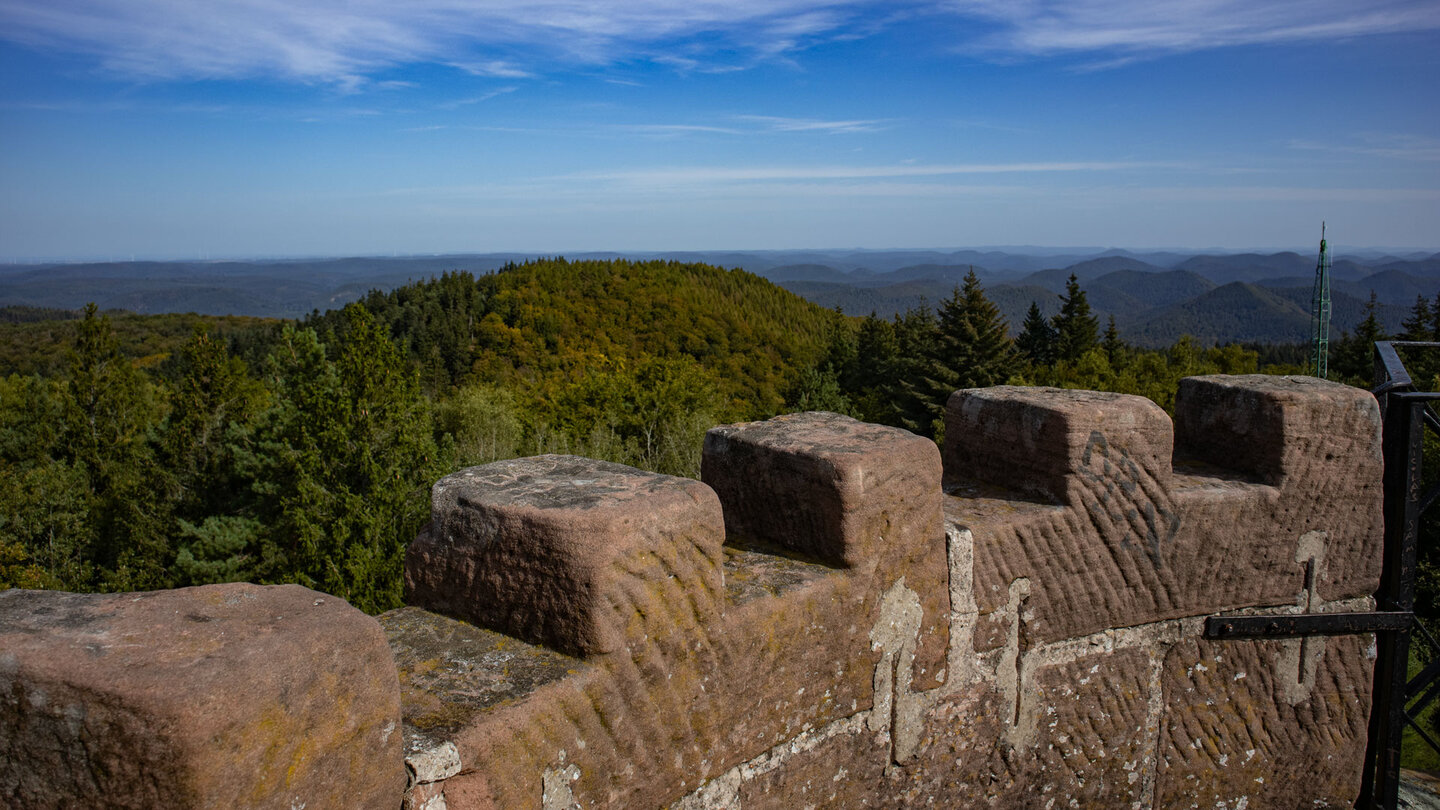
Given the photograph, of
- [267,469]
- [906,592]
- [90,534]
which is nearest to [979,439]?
[906,592]

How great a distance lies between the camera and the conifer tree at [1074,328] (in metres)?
55.0

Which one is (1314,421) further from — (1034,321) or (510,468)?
(1034,321)

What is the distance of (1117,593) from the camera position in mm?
3039

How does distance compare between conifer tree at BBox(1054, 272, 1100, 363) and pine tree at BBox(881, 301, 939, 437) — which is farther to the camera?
conifer tree at BBox(1054, 272, 1100, 363)

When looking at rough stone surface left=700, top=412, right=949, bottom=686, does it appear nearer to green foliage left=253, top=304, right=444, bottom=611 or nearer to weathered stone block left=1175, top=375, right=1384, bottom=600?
weathered stone block left=1175, top=375, right=1384, bottom=600

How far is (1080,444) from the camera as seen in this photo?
2957mm

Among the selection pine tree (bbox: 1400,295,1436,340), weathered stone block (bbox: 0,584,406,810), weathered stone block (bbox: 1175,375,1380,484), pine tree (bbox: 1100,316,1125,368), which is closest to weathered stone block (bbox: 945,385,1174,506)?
weathered stone block (bbox: 1175,375,1380,484)

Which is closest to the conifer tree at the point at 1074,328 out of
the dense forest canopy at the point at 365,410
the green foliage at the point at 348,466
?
the dense forest canopy at the point at 365,410

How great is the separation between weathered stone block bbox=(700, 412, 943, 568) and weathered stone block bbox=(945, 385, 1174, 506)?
0.60 m

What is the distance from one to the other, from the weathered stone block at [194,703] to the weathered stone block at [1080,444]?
233cm

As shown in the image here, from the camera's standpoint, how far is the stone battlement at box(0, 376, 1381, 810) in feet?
4.65

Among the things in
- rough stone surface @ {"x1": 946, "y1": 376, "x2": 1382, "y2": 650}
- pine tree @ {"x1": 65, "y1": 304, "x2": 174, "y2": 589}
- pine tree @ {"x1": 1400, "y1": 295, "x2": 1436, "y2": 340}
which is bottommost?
pine tree @ {"x1": 65, "y1": 304, "x2": 174, "y2": 589}

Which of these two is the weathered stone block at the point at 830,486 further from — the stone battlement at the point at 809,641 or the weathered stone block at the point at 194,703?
the weathered stone block at the point at 194,703

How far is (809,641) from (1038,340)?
6071 cm
